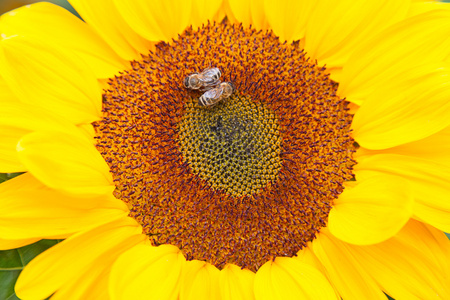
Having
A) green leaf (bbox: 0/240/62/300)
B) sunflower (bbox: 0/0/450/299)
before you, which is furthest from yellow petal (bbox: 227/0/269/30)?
green leaf (bbox: 0/240/62/300)

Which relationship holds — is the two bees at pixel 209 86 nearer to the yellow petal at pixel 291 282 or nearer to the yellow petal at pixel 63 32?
the yellow petal at pixel 63 32

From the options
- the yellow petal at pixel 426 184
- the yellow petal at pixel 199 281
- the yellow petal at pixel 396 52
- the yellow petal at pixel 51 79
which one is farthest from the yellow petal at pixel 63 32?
the yellow petal at pixel 426 184

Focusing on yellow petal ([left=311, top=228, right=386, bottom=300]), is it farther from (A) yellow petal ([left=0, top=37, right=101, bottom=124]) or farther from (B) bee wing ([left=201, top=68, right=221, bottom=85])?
(A) yellow petal ([left=0, top=37, right=101, bottom=124])

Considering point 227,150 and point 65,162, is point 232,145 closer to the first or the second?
point 227,150

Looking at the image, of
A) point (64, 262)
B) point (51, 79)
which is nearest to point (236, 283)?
point (64, 262)

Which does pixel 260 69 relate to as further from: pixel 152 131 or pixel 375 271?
pixel 375 271
